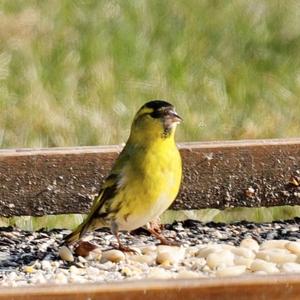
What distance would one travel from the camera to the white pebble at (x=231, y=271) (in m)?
4.36

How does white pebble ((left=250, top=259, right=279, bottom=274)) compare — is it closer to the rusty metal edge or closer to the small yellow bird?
the small yellow bird

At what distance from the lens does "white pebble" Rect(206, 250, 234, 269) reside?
4.58 metres

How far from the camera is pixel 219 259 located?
4617 millimetres

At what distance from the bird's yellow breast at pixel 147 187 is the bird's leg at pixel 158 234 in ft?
0.52

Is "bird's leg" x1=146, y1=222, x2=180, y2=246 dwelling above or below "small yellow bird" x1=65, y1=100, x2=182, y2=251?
below

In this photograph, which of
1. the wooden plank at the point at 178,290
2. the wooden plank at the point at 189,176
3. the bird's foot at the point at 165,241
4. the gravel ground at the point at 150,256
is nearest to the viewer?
the wooden plank at the point at 178,290

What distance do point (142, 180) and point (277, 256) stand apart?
0.52 metres

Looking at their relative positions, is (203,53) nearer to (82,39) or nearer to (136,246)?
(82,39)

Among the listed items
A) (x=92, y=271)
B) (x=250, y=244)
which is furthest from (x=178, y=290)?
(x=250, y=244)

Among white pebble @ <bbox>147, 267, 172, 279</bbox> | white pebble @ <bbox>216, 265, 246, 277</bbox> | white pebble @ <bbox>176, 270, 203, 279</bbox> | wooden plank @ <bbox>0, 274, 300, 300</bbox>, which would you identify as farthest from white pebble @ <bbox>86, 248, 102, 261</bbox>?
wooden plank @ <bbox>0, 274, 300, 300</bbox>

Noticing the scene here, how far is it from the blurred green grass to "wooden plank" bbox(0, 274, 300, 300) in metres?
2.83

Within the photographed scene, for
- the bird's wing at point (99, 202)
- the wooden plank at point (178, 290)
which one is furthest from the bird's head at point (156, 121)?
the wooden plank at point (178, 290)

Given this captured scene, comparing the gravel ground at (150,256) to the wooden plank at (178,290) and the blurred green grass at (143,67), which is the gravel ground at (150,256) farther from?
the blurred green grass at (143,67)

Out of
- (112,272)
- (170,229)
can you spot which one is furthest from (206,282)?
(170,229)
